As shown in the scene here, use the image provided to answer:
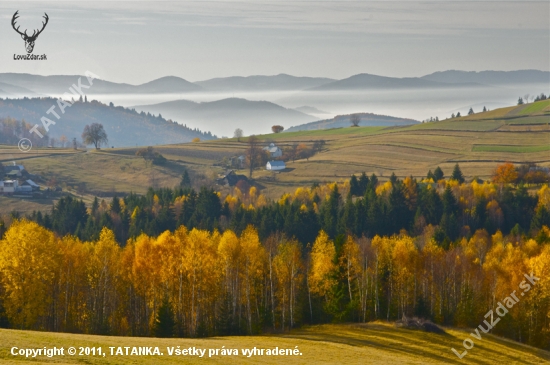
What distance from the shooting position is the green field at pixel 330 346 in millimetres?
41562

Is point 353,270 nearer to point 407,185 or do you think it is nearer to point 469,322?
point 469,322

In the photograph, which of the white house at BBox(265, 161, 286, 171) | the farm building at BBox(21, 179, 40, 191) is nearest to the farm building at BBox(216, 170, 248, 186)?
the white house at BBox(265, 161, 286, 171)

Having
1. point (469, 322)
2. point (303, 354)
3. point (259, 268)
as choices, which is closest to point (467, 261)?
point (469, 322)

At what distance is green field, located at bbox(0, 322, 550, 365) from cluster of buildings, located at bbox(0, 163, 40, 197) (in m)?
111

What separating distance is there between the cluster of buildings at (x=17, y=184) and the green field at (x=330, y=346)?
110878 mm

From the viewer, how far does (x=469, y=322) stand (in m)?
69.9

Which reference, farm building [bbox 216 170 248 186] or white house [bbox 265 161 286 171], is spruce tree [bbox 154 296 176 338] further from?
white house [bbox 265 161 286 171]

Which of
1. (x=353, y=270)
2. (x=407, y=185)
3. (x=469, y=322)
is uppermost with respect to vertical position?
(x=407, y=185)

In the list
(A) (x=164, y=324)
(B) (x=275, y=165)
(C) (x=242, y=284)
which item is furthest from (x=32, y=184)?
(A) (x=164, y=324)

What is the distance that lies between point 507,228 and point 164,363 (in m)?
95.8

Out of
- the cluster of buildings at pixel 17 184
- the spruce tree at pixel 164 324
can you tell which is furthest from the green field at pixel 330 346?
the cluster of buildings at pixel 17 184

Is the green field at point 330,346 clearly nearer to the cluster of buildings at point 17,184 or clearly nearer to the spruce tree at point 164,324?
the spruce tree at point 164,324

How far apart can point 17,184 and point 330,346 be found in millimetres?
123478

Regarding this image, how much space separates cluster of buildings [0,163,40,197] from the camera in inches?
6265
